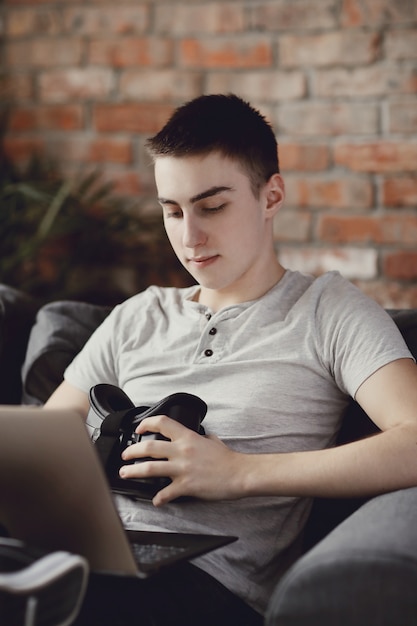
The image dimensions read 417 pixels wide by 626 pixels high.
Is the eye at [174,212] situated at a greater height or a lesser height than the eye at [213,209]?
lesser

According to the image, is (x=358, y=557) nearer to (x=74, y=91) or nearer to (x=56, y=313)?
(x=56, y=313)

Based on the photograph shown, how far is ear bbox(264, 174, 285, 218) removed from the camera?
1.54m

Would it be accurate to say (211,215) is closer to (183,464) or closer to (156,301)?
(156,301)

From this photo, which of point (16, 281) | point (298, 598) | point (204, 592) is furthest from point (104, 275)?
point (298, 598)

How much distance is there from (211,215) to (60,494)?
582 millimetres

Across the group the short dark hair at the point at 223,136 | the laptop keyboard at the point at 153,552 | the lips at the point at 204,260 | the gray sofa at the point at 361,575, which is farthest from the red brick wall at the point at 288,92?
the laptop keyboard at the point at 153,552

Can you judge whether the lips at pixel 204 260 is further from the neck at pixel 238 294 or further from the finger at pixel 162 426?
the finger at pixel 162 426

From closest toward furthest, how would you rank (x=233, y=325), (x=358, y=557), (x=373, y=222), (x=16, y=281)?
(x=358, y=557) < (x=233, y=325) < (x=373, y=222) < (x=16, y=281)

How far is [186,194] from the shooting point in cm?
144

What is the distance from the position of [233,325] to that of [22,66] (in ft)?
4.86

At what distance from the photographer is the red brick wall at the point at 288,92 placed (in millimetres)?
2227

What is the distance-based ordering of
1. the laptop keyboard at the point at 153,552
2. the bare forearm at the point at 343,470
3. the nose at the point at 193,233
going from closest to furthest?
1. the laptop keyboard at the point at 153,552
2. the bare forearm at the point at 343,470
3. the nose at the point at 193,233

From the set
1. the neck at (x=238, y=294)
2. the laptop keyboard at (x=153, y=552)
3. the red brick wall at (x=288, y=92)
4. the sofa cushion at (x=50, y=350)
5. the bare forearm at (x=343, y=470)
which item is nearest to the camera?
the laptop keyboard at (x=153, y=552)

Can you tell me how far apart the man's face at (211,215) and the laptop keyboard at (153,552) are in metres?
0.50
